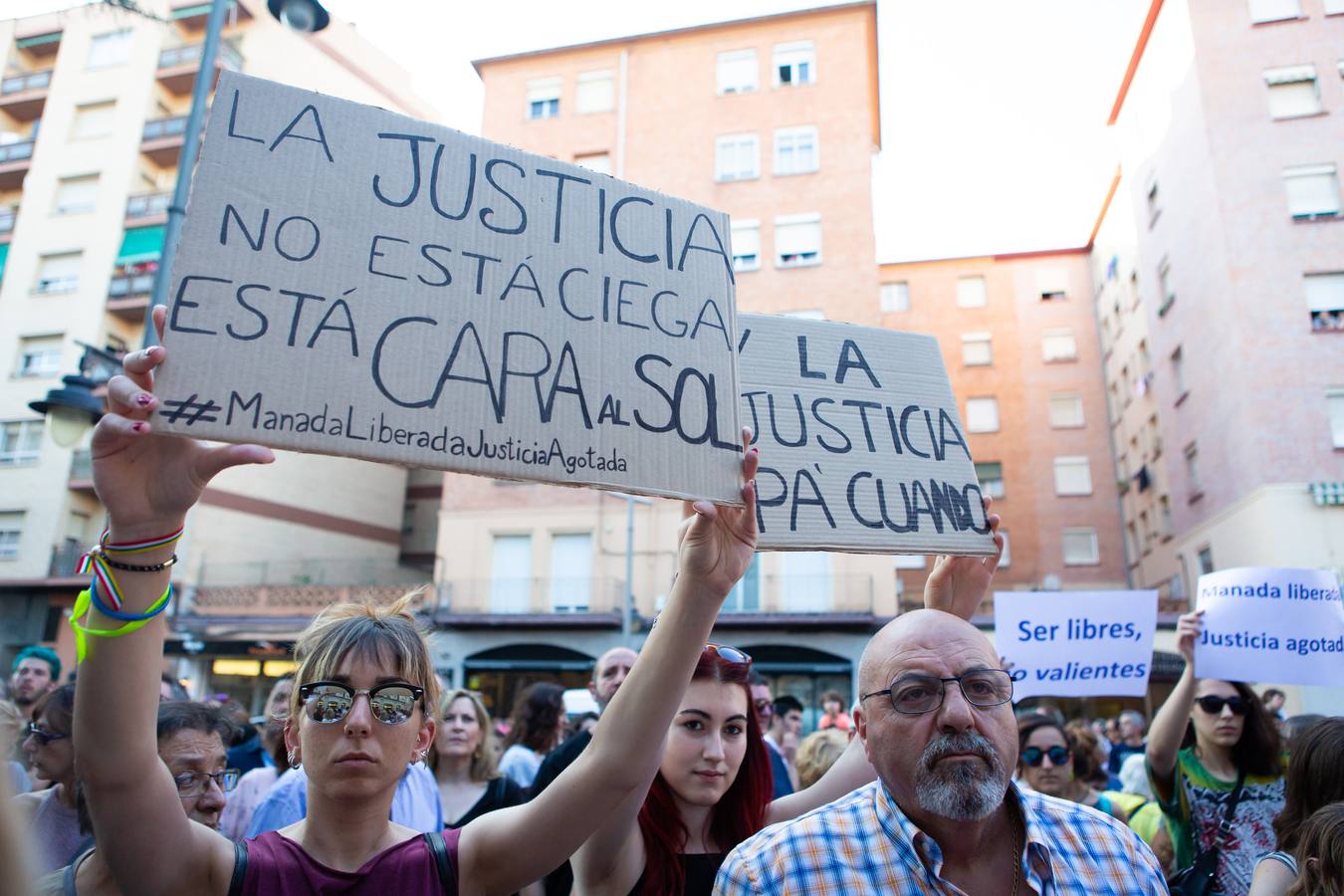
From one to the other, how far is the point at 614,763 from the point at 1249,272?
2377 cm

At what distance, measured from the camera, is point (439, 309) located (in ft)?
7.60

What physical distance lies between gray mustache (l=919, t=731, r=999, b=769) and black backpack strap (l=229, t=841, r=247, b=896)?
1523mm

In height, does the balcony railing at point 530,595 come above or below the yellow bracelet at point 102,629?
above

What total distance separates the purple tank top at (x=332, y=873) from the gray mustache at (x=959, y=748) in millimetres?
1123

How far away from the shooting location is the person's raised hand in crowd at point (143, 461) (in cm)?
177

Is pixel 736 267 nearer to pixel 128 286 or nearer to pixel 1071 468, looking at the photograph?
pixel 1071 468

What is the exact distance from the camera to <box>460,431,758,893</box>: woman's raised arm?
2080mm

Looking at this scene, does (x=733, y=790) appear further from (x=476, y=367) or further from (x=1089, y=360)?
(x=1089, y=360)

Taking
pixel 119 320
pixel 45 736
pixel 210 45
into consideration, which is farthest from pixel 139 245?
pixel 45 736

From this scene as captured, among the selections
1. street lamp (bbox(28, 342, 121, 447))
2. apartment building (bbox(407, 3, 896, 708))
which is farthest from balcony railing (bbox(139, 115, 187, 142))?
street lamp (bbox(28, 342, 121, 447))

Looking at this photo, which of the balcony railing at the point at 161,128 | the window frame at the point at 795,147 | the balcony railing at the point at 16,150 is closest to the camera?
the window frame at the point at 795,147

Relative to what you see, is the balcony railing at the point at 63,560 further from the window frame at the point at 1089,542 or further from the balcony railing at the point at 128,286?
the window frame at the point at 1089,542

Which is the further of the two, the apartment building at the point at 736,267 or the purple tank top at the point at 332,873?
the apartment building at the point at 736,267

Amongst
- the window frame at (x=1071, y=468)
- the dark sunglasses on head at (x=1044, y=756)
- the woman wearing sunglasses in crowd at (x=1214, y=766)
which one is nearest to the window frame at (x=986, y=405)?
the window frame at (x=1071, y=468)
